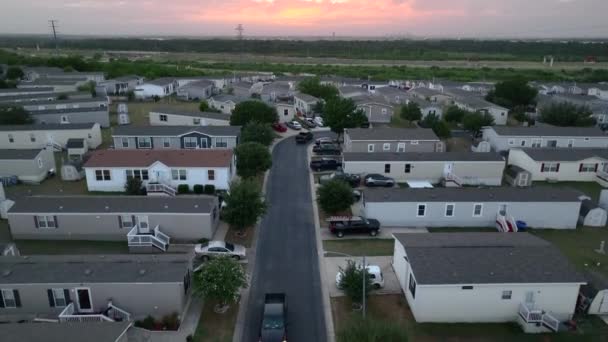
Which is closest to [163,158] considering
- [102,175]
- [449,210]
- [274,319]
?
[102,175]

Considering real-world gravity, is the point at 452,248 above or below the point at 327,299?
above

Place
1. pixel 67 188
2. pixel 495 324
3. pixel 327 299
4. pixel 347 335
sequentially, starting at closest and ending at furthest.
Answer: pixel 347 335, pixel 495 324, pixel 327 299, pixel 67 188

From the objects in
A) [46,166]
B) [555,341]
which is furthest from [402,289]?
Answer: [46,166]

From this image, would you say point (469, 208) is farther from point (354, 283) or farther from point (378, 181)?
point (354, 283)

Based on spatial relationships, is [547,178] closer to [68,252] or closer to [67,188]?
[68,252]

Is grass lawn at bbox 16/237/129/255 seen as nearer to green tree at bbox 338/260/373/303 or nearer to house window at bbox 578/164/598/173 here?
green tree at bbox 338/260/373/303
